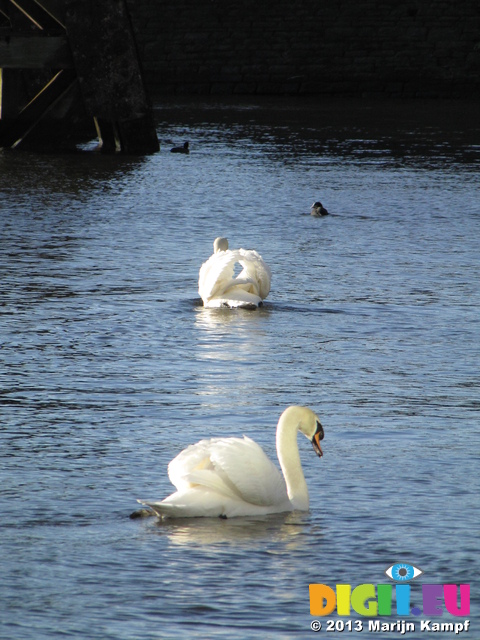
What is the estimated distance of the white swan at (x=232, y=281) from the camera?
33.0 ft

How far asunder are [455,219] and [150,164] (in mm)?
6869

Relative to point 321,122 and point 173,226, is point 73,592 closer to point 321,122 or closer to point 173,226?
point 173,226

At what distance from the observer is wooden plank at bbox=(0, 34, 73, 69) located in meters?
20.0

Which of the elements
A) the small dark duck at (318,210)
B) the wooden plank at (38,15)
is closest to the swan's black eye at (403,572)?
the small dark duck at (318,210)

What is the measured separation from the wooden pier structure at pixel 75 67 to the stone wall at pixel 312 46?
61.3 ft

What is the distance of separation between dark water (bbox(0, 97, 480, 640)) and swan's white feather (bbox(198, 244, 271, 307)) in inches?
4.5

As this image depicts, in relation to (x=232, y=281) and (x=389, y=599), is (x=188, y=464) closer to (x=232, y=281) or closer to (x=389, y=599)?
(x=389, y=599)

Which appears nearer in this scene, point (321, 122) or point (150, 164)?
point (150, 164)

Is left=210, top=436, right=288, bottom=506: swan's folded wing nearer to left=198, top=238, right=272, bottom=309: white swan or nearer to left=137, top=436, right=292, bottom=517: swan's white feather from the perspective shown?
left=137, top=436, right=292, bottom=517: swan's white feather

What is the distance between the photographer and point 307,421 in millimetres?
5949

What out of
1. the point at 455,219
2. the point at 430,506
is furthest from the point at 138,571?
the point at 455,219

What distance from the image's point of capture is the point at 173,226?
48.2 ft

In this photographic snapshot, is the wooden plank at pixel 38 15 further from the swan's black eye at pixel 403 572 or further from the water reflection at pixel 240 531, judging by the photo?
the swan's black eye at pixel 403 572

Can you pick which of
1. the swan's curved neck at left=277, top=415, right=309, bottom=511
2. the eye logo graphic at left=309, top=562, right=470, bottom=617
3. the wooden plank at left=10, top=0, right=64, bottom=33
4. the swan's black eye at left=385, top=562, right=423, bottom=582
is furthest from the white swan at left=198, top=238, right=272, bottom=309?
the wooden plank at left=10, top=0, right=64, bottom=33
